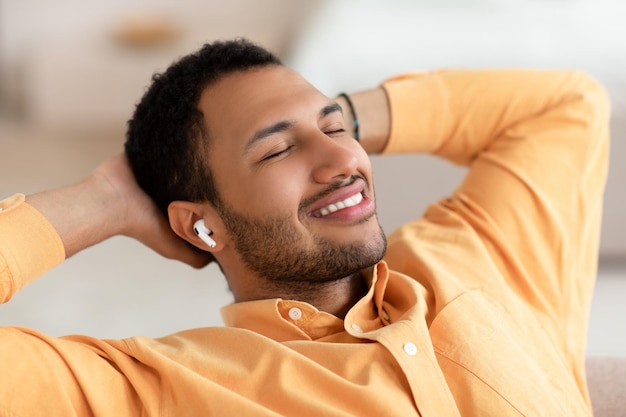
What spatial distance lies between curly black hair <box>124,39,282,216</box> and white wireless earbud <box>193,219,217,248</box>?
0.04m

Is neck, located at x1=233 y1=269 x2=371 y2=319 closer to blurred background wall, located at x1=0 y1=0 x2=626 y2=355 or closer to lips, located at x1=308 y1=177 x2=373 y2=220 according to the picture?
lips, located at x1=308 y1=177 x2=373 y2=220

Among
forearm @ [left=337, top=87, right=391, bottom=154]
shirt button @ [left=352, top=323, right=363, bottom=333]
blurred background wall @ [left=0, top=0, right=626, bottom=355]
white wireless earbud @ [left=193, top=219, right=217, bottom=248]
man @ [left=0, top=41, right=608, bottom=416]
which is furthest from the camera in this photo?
blurred background wall @ [left=0, top=0, right=626, bottom=355]

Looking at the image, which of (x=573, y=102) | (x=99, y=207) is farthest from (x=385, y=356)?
(x=573, y=102)

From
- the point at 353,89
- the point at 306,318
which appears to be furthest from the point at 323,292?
the point at 353,89

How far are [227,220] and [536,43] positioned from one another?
142cm

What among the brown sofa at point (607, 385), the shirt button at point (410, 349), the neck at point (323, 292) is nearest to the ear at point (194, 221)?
the neck at point (323, 292)

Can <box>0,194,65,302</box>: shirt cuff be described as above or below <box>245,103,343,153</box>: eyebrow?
below

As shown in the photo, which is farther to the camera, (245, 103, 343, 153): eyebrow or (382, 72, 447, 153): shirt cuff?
(382, 72, 447, 153): shirt cuff

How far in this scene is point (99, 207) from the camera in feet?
4.58

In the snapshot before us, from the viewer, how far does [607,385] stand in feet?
4.87

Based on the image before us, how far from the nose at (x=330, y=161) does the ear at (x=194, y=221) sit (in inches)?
8.0

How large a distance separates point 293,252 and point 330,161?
0.15m

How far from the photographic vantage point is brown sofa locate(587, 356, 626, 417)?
1.45m

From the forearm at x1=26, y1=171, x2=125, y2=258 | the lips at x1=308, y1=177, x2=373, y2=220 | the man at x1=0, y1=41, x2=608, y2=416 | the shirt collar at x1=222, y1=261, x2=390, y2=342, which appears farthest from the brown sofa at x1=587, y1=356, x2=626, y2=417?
the forearm at x1=26, y1=171, x2=125, y2=258
